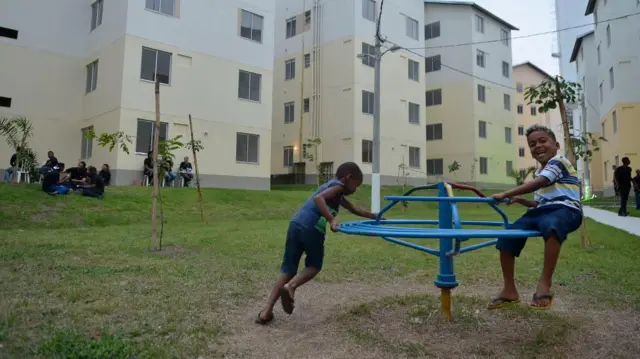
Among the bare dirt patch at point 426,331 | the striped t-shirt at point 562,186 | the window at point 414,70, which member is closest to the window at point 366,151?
the window at point 414,70

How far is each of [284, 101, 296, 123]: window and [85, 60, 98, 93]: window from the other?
43.3 feet

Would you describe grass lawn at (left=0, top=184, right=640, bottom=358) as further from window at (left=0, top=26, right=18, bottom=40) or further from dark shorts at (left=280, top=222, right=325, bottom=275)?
window at (left=0, top=26, right=18, bottom=40)

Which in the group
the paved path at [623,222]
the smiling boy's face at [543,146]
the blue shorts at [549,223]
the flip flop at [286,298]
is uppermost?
the smiling boy's face at [543,146]

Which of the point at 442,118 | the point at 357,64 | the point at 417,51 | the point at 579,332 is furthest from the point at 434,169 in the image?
the point at 579,332

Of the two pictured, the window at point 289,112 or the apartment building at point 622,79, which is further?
the window at point 289,112

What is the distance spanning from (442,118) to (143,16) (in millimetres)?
24680

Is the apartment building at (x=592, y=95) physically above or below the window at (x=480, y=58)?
below

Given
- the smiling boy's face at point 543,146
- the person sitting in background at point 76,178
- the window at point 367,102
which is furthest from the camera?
the window at point 367,102

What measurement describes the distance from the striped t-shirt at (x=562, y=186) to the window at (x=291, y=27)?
3172cm

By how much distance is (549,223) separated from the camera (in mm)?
3688

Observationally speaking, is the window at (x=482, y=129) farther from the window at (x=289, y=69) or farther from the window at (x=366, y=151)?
the window at (x=289, y=69)

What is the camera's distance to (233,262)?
7.55 meters

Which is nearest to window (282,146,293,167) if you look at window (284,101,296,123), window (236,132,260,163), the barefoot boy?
window (284,101,296,123)

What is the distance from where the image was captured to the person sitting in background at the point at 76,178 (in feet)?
52.9
